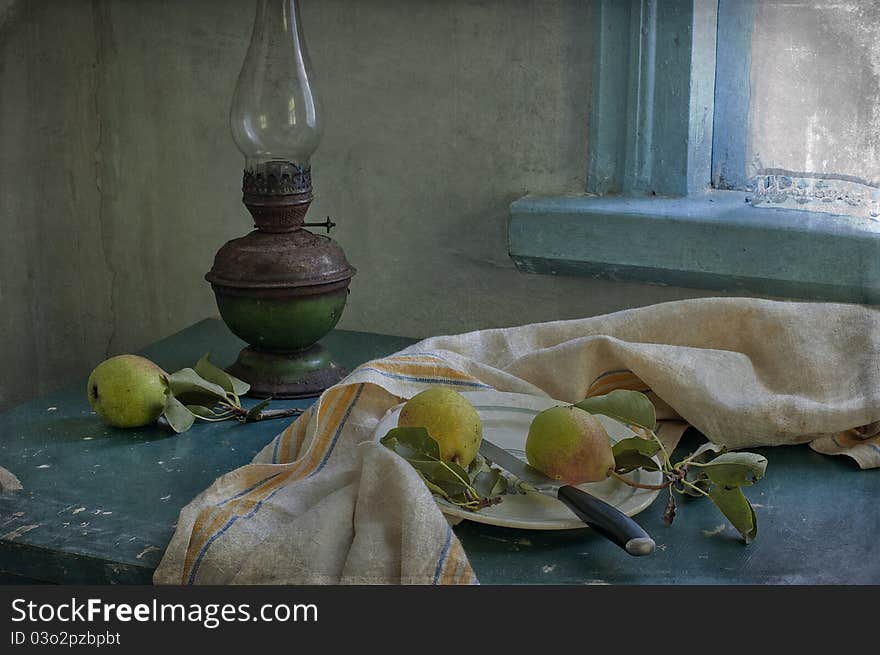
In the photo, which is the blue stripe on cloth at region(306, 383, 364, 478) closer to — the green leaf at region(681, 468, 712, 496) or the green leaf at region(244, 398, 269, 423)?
the green leaf at region(244, 398, 269, 423)

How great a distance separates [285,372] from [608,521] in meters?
0.44

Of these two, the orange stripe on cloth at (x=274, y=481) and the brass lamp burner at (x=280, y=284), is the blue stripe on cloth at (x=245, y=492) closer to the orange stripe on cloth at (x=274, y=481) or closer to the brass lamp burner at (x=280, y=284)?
the orange stripe on cloth at (x=274, y=481)

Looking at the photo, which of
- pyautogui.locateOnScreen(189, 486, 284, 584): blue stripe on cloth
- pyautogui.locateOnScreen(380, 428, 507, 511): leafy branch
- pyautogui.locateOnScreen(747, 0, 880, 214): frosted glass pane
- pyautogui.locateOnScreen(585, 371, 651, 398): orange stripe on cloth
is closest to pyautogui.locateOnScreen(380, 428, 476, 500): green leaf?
pyautogui.locateOnScreen(380, 428, 507, 511): leafy branch

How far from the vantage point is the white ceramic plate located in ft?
2.20

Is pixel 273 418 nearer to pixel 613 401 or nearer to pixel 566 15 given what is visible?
pixel 613 401

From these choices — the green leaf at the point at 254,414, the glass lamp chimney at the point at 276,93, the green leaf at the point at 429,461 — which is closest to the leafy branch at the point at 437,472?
the green leaf at the point at 429,461

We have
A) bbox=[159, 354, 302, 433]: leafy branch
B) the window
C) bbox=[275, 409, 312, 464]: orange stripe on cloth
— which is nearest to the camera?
bbox=[275, 409, 312, 464]: orange stripe on cloth

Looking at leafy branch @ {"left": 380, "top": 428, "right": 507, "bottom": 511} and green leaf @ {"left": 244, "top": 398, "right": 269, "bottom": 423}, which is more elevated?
leafy branch @ {"left": 380, "top": 428, "right": 507, "bottom": 511}

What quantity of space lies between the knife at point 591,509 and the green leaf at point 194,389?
11.9 inches

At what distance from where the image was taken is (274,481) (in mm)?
748

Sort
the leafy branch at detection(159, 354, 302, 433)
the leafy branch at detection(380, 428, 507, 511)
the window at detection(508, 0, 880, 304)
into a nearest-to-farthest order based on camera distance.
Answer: the leafy branch at detection(380, 428, 507, 511)
the leafy branch at detection(159, 354, 302, 433)
the window at detection(508, 0, 880, 304)

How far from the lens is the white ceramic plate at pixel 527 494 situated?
670 millimetres

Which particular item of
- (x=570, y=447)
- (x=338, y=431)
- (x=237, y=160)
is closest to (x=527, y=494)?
(x=570, y=447)

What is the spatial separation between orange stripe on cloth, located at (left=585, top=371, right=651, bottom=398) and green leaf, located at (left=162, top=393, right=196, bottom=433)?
0.34m
